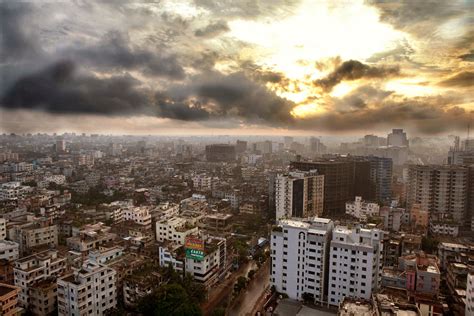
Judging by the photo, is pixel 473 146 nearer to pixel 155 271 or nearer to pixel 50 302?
pixel 155 271

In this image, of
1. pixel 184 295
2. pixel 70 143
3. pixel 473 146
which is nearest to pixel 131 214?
pixel 184 295

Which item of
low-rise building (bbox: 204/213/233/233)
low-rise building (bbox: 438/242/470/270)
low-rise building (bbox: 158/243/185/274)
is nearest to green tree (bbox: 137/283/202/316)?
low-rise building (bbox: 158/243/185/274)

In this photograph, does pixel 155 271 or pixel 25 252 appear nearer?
pixel 155 271

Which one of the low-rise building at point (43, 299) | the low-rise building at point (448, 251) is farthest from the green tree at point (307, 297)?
the low-rise building at point (43, 299)

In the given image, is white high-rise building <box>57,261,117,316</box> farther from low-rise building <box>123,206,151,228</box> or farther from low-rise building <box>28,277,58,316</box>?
low-rise building <box>123,206,151,228</box>

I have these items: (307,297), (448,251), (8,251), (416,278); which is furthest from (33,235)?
(448,251)

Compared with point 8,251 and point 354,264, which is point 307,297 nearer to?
point 354,264
